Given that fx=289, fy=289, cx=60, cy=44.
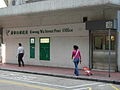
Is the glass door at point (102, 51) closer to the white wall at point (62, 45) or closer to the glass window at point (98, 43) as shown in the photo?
the glass window at point (98, 43)

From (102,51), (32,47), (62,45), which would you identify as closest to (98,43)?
(102,51)

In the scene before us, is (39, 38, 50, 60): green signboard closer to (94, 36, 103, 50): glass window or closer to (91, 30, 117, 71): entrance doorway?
(91, 30, 117, 71): entrance doorway

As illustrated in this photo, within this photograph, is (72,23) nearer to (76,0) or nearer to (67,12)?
(67,12)

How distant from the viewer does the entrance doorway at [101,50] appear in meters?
17.6

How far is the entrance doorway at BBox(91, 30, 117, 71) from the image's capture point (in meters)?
17.6

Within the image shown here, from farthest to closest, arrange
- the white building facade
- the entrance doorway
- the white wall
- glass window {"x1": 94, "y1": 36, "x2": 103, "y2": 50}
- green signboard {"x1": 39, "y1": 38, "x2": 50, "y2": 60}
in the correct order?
green signboard {"x1": 39, "y1": 38, "x2": 50, "y2": 60}, the white wall, glass window {"x1": 94, "y1": 36, "x2": 103, "y2": 50}, the entrance doorway, the white building facade

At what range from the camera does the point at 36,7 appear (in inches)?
772

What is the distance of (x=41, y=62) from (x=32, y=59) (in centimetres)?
111

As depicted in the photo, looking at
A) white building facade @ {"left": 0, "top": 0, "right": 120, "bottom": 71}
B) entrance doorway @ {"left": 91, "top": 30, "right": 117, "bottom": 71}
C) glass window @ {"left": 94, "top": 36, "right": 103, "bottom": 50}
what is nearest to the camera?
white building facade @ {"left": 0, "top": 0, "right": 120, "bottom": 71}

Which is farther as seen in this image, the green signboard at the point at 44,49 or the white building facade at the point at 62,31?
the green signboard at the point at 44,49

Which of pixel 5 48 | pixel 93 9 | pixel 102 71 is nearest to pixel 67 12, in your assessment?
pixel 93 9

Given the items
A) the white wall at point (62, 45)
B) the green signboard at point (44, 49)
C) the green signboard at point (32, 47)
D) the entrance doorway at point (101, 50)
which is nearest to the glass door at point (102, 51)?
the entrance doorway at point (101, 50)

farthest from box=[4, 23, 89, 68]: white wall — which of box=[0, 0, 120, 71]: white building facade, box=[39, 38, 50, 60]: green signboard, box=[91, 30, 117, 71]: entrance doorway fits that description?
box=[91, 30, 117, 71]: entrance doorway

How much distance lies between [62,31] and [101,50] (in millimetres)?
3451
